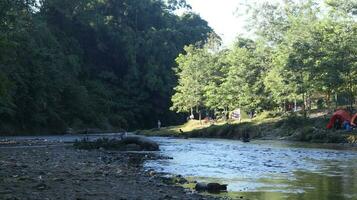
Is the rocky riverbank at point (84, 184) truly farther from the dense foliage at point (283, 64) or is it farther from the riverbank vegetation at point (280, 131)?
the dense foliage at point (283, 64)

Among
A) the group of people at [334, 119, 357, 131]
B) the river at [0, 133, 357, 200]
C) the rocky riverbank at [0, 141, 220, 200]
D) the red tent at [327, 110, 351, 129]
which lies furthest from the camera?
the red tent at [327, 110, 351, 129]

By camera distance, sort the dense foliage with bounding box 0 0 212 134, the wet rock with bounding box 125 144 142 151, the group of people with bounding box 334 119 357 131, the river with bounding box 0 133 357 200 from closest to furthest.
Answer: the river with bounding box 0 133 357 200 → the wet rock with bounding box 125 144 142 151 → the group of people with bounding box 334 119 357 131 → the dense foliage with bounding box 0 0 212 134

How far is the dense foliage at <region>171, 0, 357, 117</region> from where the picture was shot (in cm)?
5712

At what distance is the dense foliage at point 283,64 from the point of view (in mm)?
57125

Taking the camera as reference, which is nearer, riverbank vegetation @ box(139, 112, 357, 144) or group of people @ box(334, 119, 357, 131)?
riverbank vegetation @ box(139, 112, 357, 144)

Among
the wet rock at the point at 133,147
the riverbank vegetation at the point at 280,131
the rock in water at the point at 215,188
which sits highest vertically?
the riverbank vegetation at the point at 280,131

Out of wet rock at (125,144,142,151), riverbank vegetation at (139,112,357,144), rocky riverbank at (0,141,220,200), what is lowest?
rocky riverbank at (0,141,220,200)

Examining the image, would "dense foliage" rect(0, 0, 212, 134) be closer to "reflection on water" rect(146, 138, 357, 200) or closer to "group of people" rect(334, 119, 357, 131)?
"group of people" rect(334, 119, 357, 131)

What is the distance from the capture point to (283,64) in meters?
60.1

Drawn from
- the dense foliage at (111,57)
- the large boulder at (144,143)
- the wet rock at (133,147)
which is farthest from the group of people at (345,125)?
the dense foliage at (111,57)

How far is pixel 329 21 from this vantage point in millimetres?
61219

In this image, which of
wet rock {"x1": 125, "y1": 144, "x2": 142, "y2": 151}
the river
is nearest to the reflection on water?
the river

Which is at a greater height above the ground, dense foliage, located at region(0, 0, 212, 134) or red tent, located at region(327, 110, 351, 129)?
dense foliage, located at region(0, 0, 212, 134)

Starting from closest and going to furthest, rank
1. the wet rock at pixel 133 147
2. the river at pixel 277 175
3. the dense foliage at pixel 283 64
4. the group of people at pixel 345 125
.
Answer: the river at pixel 277 175, the wet rock at pixel 133 147, the group of people at pixel 345 125, the dense foliage at pixel 283 64
